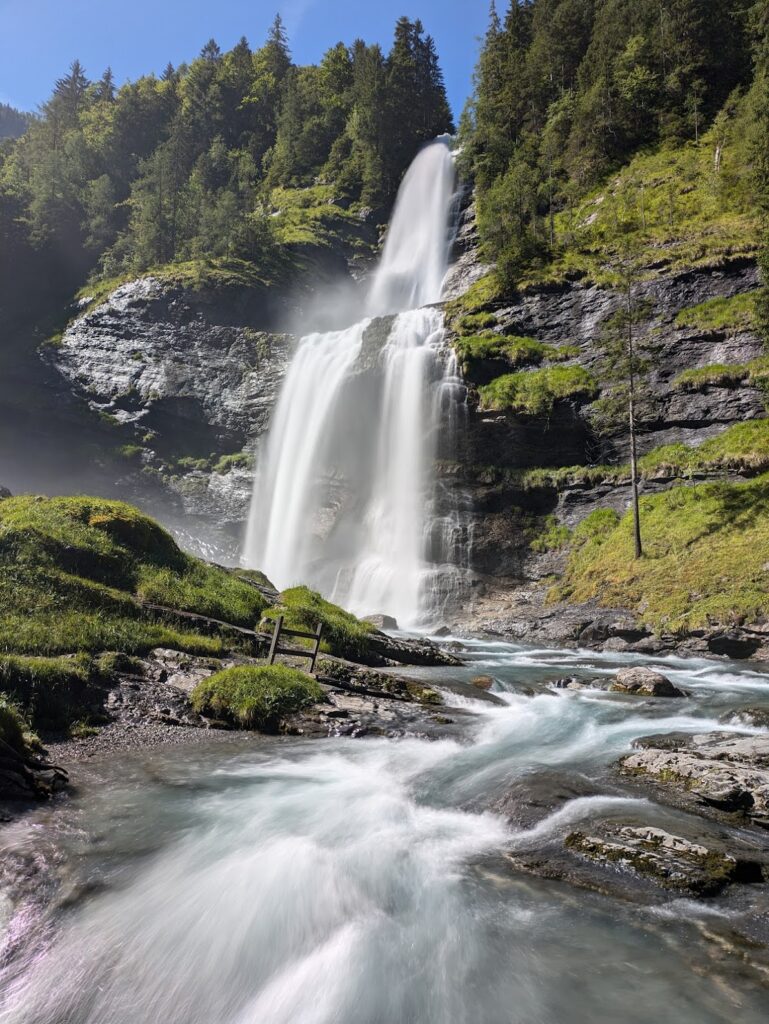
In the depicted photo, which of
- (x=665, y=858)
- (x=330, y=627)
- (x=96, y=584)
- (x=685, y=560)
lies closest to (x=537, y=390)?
(x=685, y=560)

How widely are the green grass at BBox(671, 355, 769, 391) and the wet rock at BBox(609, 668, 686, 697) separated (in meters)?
19.8

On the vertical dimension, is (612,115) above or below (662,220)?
above

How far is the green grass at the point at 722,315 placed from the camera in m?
31.3

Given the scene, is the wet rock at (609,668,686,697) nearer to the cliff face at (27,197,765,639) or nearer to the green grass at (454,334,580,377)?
the cliff face at (27,197,765,639)

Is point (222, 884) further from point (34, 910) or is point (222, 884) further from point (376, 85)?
point (376, 85)

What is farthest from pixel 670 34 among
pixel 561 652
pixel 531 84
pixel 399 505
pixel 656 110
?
pixel 561 652

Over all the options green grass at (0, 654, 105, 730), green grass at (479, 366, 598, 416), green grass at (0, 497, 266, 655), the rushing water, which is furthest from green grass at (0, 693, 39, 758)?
green grass at (479, 366, 598, 416)

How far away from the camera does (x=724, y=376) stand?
3038 centimetres

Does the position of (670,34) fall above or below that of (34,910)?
above

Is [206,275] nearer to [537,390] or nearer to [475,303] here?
[475,303]

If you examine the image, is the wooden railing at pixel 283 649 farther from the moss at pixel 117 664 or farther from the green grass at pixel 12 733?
the green grass at pixel 12 733

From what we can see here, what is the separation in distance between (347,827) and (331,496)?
35.8 m

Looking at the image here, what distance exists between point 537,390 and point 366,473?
1294cm

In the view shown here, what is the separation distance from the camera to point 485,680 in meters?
15.7
